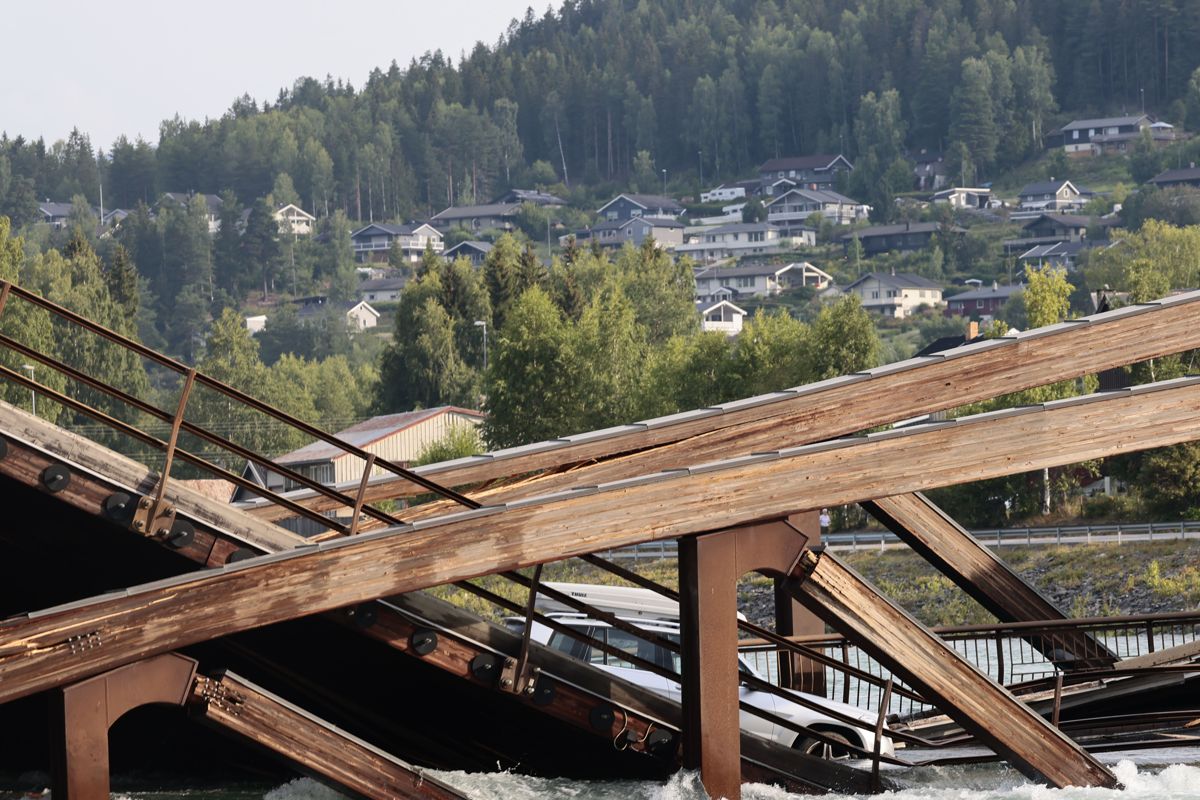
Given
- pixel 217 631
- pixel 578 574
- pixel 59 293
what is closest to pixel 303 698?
pixel 217 631

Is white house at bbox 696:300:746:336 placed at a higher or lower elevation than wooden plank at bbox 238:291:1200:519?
higher

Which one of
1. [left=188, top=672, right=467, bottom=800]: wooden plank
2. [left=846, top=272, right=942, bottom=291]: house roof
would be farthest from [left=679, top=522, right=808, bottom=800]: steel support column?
[left=846, top=272, right=942, bottom=291]: house roof

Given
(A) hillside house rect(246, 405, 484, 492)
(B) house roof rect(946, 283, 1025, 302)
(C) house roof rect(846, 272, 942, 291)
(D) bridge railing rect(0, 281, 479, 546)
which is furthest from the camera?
(C) house roof rect(846, 272, 942, 291)

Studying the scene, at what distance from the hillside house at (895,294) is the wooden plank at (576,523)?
174840 mm

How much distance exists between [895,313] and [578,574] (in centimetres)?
13158

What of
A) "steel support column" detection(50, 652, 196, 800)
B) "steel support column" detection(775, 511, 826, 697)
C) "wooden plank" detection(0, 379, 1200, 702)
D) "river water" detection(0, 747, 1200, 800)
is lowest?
"river water" detection(0, 747, 1200, 800)

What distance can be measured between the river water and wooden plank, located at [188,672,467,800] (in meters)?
0.91

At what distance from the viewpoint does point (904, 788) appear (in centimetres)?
1257

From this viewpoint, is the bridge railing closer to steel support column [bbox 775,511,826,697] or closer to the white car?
the white car

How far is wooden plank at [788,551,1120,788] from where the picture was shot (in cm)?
1072

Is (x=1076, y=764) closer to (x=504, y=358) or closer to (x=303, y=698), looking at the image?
(x=303, y=698)

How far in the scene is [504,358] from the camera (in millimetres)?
77250

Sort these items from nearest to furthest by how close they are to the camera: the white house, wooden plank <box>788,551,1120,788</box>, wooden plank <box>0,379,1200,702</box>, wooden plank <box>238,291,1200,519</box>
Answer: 1. wooden plank <box>0,379,1200,702</box>
2. wooden plank <box>788,551,1120,788</box>
3. wooden plank <box>238,291,1200,519</box>
4. the white house

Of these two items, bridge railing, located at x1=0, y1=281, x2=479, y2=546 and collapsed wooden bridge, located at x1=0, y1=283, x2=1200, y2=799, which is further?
bridge railing, located at x1=0, y1=281, x2=479, y2=546
